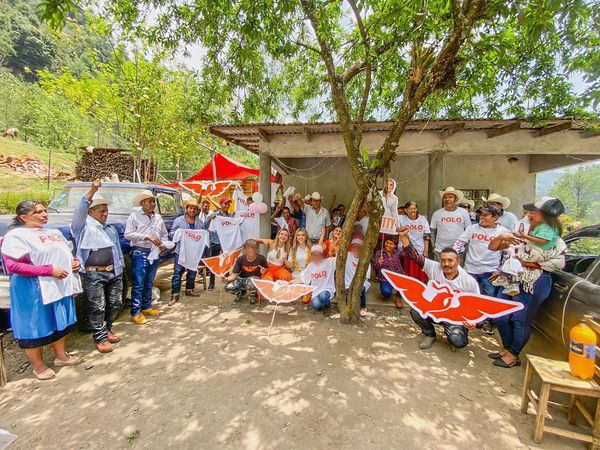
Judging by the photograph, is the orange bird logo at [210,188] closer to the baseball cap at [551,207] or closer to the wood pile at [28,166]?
the baseball cap at [551,207]

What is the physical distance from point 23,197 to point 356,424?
59.0 ft

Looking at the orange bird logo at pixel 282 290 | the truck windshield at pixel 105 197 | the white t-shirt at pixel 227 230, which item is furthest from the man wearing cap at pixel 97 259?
the white t-shirt at pixel 227 230

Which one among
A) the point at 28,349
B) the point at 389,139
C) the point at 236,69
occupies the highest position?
the point at 236,69

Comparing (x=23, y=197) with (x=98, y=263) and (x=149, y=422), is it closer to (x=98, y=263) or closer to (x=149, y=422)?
(x=98, y=263)

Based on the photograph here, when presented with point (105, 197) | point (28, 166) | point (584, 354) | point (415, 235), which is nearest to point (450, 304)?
point (584, 354)

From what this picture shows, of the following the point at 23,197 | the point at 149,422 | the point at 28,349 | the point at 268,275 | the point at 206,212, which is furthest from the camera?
the point at 23,197

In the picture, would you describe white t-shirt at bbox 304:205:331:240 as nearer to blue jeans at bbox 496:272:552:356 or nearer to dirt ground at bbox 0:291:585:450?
dirt ground at bbox 0:291:585:450

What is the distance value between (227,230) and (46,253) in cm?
339

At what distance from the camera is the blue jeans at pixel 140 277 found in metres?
4.28

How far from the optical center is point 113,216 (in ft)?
16.3

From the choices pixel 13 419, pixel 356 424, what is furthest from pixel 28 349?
pixel 356 424

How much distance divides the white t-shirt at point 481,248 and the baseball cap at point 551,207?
1.17 meters

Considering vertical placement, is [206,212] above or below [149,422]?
above

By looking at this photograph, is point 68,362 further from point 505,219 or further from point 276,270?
point 505,219
